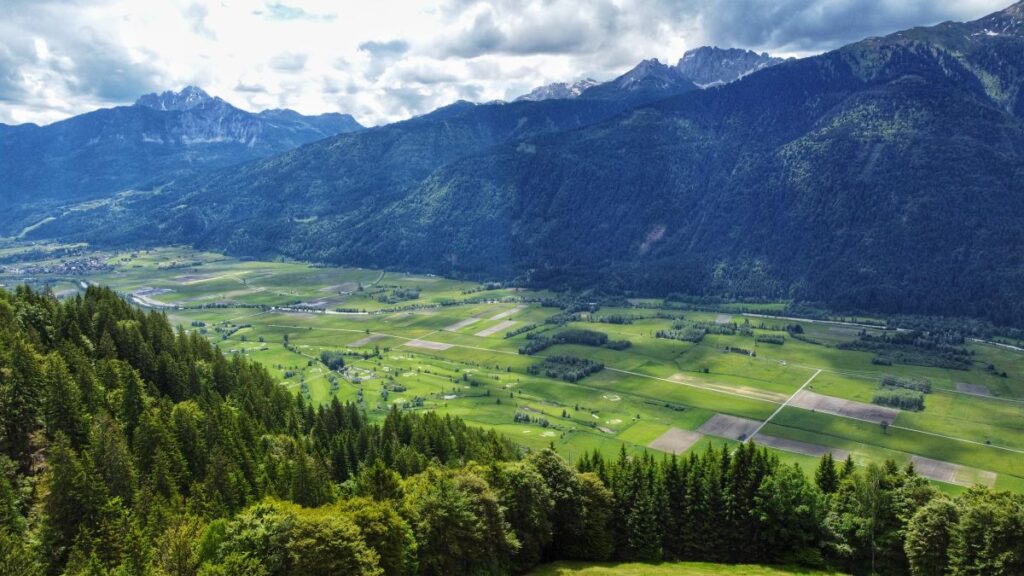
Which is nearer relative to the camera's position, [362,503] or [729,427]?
[362,503]

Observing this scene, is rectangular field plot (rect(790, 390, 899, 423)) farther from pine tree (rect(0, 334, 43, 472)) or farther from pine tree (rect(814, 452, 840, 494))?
pine tree (rect(0, 334, 43, 472))

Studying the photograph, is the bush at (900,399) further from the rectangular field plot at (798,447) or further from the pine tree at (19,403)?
the pine tree at (19,403)

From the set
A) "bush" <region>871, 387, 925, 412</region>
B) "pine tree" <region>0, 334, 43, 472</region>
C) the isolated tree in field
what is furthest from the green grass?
"bush" <region>871, 387, 925, 412</region>

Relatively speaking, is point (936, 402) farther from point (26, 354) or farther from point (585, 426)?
point (26, 354)

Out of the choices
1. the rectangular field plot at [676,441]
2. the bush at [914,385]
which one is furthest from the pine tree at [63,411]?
the bush at [914,385]

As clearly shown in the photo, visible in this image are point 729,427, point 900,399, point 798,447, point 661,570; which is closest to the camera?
point 661,570

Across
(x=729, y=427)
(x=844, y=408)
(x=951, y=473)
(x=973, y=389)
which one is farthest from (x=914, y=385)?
(x=729, y=427)

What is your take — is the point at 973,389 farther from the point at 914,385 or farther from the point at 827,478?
the point at 827,478
